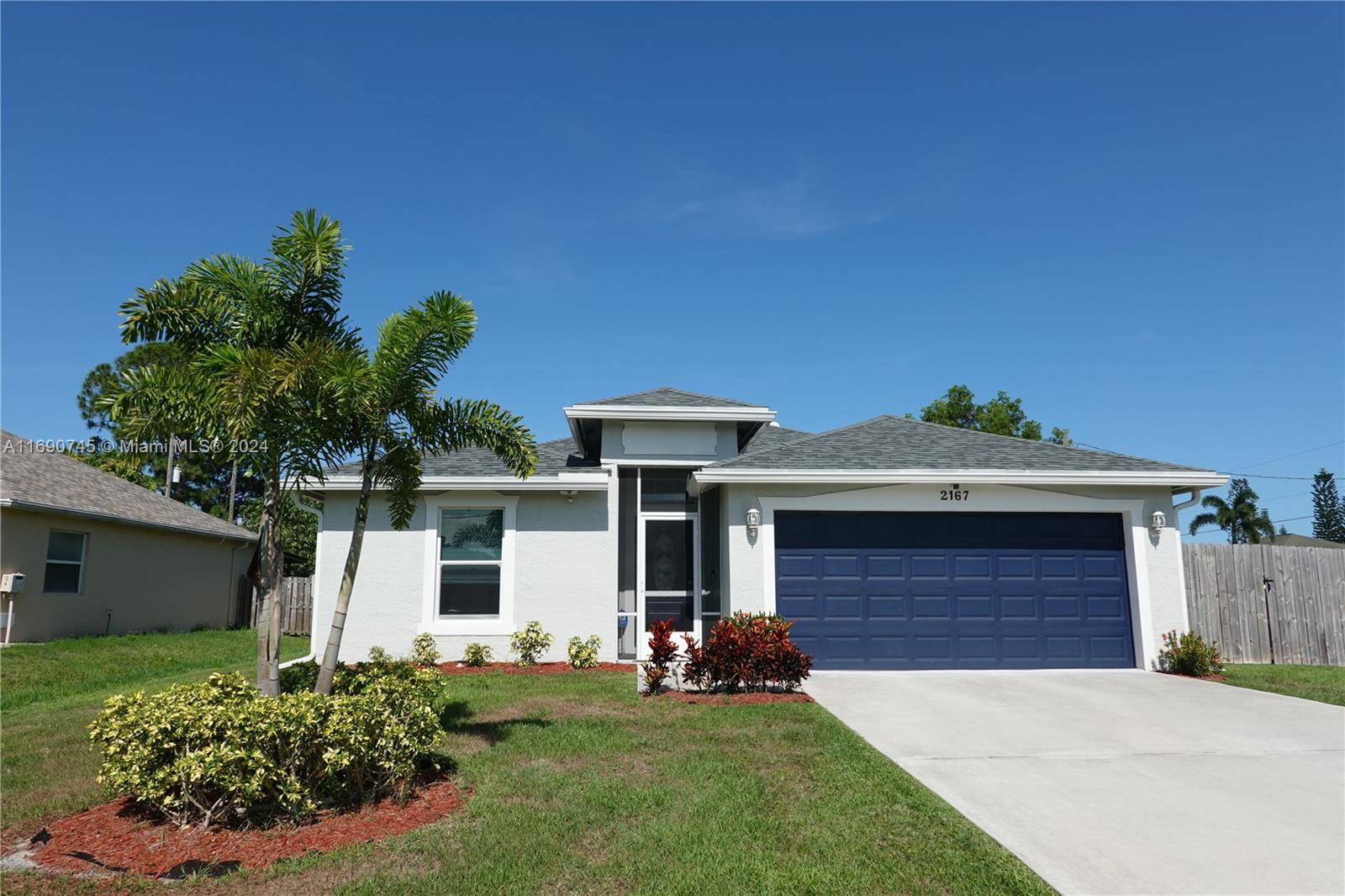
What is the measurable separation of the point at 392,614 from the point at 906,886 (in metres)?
10.3

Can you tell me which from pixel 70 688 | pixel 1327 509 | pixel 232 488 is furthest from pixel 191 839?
pixel 1327 509

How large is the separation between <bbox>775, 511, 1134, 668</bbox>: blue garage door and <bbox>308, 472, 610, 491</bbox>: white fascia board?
310 cm

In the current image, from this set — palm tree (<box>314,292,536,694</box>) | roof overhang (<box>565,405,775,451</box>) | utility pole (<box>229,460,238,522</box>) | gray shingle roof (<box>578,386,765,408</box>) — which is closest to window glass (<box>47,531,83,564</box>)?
roof overhang (<box>565,405,775,451</box>)

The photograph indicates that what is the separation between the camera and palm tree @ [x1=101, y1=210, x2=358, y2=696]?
5828mm

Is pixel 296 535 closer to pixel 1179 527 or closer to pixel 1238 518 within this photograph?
pixel 1179 527

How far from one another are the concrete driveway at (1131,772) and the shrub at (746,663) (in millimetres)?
544

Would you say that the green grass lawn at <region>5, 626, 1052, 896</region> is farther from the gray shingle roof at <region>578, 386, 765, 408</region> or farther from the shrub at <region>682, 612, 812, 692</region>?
the gray shingle roof at <region>578, 386, 765, 408</region>

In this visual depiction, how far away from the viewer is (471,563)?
41.3 ft

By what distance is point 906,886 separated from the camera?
13.0 feet

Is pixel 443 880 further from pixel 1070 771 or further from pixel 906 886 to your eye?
pixel 1070 771

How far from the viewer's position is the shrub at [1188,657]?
36.0 ft

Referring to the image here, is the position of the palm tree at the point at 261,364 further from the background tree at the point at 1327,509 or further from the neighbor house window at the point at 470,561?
the background tree at the point at 1327,509

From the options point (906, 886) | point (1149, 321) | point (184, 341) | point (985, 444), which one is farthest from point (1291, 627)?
point (184, 341)

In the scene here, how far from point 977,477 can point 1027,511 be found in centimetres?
114
